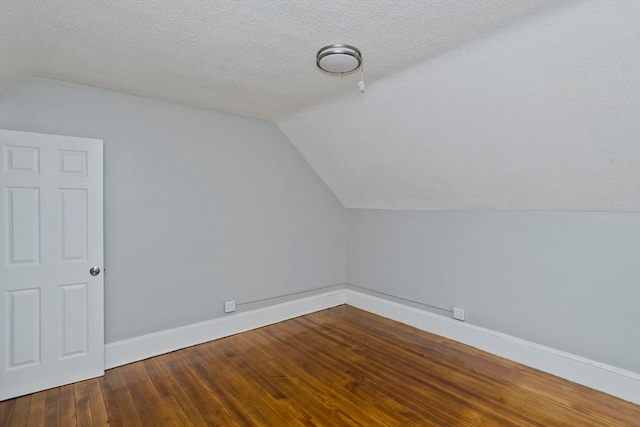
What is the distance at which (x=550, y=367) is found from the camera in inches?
110

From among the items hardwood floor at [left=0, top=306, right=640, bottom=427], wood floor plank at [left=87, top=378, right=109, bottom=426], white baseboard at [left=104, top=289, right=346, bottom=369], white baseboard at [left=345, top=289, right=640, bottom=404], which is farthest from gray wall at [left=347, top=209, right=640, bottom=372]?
wood floor plank at [left=87, top=378, right=109, bottom=426]

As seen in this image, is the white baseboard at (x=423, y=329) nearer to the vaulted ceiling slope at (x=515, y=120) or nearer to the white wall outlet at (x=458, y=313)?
the white wall outlet at (x=458, y=313)

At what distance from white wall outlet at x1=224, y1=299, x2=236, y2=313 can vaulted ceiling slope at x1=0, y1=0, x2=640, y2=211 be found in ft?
6.97

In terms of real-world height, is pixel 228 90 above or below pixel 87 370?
above

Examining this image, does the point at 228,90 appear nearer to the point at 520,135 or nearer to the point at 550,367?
the point at 520,135

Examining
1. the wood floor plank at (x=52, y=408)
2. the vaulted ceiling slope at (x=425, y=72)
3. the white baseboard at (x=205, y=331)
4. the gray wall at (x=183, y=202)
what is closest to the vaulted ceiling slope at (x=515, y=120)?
the vaulted ceiling slope at (x=425, y=72)

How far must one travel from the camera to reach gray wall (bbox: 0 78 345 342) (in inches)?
113

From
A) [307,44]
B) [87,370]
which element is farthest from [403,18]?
[87,370]

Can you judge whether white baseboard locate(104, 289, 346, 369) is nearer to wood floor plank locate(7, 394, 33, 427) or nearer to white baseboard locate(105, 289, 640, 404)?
white baseboard locate(105, 289, 640, 404)

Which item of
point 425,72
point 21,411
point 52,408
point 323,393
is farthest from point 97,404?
point 425,72

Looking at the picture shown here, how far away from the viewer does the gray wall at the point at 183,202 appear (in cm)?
288

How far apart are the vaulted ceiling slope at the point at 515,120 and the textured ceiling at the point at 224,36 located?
0.67 ft

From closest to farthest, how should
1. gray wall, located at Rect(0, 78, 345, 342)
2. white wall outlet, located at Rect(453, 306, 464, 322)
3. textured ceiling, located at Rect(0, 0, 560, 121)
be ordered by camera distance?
textured ceiling, located at Rect(0, 0, 560, 121) → gray wall, located at Rect(0, 78, 345, 342) → white wall outlet, located at Rect(453, 306, 464, 322)

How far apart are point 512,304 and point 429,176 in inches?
57.2
